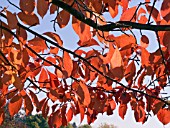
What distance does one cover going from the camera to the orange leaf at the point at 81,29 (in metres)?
1.35

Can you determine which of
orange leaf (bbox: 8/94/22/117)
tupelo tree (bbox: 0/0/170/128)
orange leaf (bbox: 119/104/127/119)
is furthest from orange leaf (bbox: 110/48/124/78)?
orange leaf (bbox: 119/104/127/119)

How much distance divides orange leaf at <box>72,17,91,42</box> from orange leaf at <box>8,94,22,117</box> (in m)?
0.57

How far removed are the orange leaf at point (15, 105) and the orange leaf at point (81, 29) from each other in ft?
1.87

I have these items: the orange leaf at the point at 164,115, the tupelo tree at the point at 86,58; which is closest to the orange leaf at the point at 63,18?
the tupelo tree at the point at 86,58

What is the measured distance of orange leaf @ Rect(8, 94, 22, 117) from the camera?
1.78m

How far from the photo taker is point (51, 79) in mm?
1977

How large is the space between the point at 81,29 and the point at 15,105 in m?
0.63

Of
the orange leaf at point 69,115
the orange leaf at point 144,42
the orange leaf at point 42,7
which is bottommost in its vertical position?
the orange leaf at point 69,115

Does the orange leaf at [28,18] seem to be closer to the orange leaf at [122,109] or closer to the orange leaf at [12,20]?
the orange leaf at [12,20]

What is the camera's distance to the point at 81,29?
4.49 ft

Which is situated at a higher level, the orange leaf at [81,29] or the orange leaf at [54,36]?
the orange leaf at [54,36]

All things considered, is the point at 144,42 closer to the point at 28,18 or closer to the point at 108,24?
the point at 108,24

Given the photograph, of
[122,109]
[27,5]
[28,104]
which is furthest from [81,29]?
[122,109]

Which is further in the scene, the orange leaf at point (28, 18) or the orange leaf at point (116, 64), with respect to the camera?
the orange leaf at point (28, 18)
